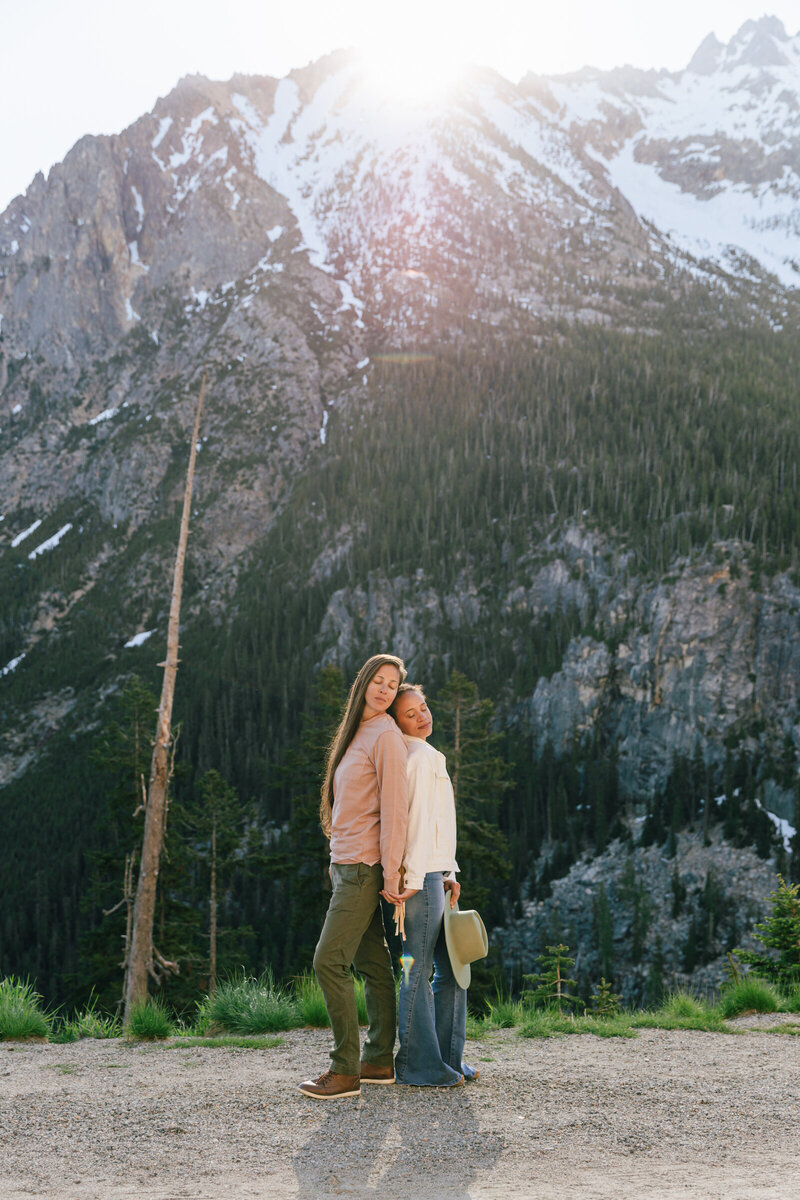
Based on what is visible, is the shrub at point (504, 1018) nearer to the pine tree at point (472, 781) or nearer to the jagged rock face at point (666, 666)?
the pine tree at point (472, 781)

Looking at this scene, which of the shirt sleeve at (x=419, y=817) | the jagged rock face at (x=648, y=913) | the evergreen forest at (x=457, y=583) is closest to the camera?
the shirt sleeve at (x=419, y=817)

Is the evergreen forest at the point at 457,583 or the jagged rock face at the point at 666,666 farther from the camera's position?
the jagged rock face at the point at 666,666

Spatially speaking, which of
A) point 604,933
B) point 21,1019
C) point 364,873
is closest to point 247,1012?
point 21,1019

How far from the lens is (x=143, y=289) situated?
165375mm

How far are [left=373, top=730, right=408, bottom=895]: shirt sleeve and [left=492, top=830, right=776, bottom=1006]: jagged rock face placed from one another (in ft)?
181

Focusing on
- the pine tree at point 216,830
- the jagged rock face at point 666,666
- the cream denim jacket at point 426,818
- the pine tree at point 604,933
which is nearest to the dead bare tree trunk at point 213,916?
the pine tree at point 216,830

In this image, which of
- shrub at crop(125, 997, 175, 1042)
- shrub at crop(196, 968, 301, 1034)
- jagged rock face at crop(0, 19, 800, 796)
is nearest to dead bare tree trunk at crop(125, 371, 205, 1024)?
shrub at crop(196, 968, 301, 1034)

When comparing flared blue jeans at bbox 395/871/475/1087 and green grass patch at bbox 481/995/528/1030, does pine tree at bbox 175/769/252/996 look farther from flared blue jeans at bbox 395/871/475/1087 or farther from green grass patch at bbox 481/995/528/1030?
flared blue jeans at bbox 395/871/475/1087

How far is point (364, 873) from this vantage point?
5207mm

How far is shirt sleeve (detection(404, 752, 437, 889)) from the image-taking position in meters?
5.27

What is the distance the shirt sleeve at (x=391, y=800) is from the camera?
5.07 meters

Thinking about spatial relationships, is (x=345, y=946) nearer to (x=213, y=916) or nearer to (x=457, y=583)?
(x=213, y=916)

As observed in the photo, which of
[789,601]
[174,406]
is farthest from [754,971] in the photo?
[174,406]

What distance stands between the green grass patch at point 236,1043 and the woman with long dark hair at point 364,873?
1521 millimetres
